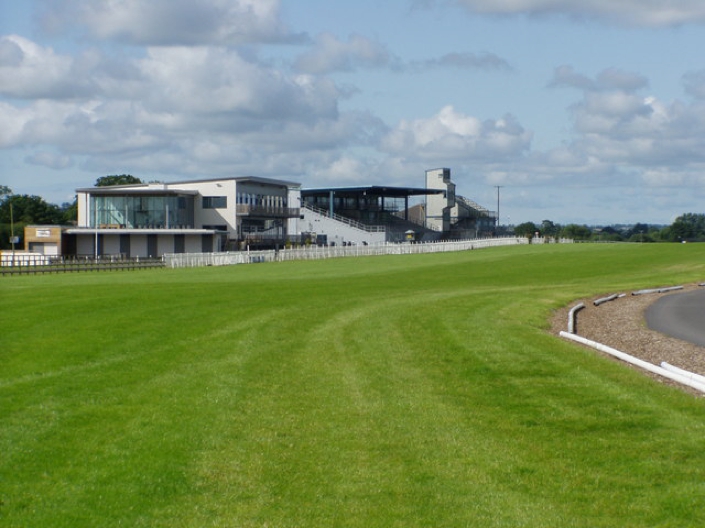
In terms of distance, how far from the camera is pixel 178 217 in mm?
101250

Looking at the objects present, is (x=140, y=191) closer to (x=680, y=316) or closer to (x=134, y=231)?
(x=134, y=231)

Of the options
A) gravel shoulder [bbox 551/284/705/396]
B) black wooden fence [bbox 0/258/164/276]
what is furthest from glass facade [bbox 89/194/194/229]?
gravel shoulder [bbox 551/284/705/396]

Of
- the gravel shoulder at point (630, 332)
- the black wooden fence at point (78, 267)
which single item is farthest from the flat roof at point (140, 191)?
the gravel shoulder at point (630, 332)

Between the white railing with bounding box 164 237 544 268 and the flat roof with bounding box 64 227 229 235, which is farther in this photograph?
the flat roof with bounding box 64 227 229 235

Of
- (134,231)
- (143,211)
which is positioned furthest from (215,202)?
(134,231)

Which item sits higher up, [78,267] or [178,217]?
[178,217]

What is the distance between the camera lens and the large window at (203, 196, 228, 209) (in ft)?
339

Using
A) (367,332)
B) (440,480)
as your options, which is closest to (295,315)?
(367,332)

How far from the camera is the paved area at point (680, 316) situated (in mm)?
22375

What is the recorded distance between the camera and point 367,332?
20109 millimetres

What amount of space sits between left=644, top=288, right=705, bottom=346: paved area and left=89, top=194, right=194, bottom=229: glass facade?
73566 millimetres

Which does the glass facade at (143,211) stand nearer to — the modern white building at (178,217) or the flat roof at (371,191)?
the modern white building at (178,217)

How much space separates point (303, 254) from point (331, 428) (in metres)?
69.6

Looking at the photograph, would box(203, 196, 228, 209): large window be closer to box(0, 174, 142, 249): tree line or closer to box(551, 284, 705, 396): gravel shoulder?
box(0, 174, 142, 249): tree line
